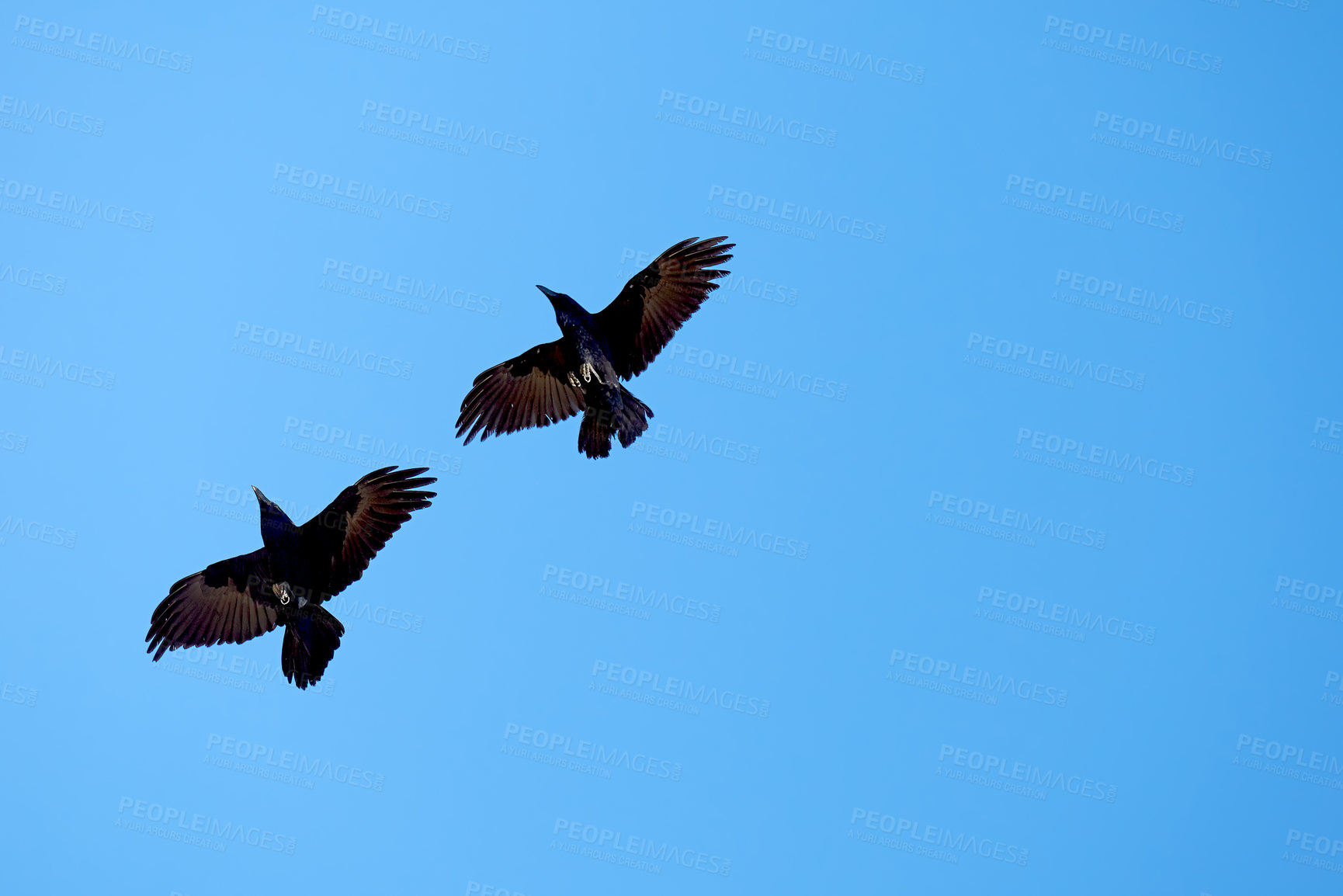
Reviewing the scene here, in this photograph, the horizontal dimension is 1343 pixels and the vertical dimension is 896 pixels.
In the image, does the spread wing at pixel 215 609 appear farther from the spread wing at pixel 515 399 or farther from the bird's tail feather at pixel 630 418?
the bird's tail feather at pixel 630 418

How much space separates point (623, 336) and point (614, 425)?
1.14 m

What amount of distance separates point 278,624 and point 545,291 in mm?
5055

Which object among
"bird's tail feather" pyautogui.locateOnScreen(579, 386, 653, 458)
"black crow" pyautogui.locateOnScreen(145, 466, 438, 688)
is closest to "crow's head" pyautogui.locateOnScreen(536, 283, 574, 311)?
"bird's tail feather" pyautogui.locateOnScreen(579, 386, 653, 458)

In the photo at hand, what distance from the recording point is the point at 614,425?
14.8 m

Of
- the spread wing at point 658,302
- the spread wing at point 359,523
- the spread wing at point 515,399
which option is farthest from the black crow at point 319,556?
the spread wing at point 658,302

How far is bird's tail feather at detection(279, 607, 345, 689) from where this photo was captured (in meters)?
14.1

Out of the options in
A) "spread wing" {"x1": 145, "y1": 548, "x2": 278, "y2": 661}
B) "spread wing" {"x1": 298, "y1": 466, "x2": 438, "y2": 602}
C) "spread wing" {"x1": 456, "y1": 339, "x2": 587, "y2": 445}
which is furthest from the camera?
"spread wing" {"x1": 456, "y1": 339, "x2": 587, "y2": 445}

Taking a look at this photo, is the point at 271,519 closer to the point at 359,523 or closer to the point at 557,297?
the point at 359,523

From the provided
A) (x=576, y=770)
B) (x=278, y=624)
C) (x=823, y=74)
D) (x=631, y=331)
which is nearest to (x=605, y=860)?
(x=576, y=770)

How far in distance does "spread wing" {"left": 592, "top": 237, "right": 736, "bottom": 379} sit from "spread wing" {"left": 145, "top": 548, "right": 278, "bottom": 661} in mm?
5039

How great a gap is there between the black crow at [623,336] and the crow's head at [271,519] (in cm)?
356

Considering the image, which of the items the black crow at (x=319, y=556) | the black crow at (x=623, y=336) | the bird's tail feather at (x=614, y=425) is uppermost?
the black crow at (x=623, y=336)

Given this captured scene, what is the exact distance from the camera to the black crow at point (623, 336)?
14.8m

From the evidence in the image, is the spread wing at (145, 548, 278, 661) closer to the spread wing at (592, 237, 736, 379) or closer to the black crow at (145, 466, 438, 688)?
the black crow at (145, 466, 438, 688)
